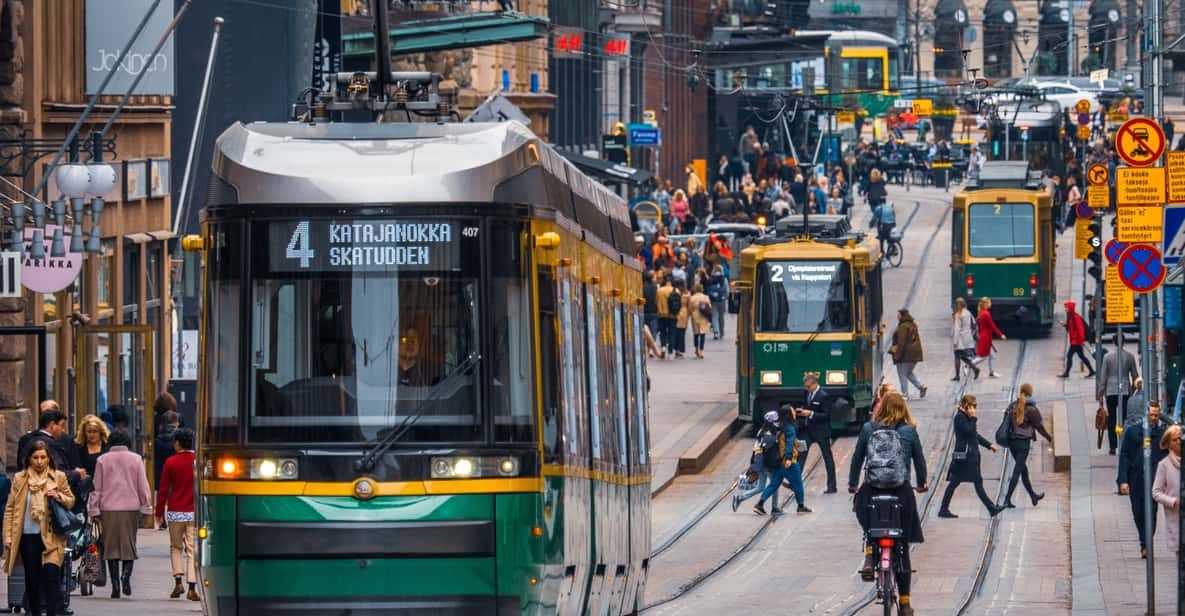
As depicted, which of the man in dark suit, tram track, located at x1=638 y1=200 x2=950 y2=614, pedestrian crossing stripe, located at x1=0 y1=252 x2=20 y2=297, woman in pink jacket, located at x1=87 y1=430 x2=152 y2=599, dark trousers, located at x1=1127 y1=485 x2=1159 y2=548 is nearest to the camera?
woman in pink jacket, located at x1=87 y1=430 x2=152 y2=599

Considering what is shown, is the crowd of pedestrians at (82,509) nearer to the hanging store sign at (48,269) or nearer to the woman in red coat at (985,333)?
the hanging store sign at (48,269)

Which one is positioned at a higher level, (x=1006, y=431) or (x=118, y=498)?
(x=118, y=498)

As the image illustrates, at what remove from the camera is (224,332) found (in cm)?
1251

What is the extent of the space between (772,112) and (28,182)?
33.6 meters

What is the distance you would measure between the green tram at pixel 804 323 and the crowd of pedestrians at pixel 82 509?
51.5 feet

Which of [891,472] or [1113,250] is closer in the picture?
[891,472]

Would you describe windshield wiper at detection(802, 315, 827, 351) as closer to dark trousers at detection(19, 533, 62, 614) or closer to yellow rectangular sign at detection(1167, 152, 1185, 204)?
yellow rectangular sign at detection(1167, 152, 1185, 204)

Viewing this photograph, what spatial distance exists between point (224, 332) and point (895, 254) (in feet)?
167

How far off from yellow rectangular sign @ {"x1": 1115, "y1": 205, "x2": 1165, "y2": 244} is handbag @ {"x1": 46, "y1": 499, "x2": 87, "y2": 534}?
27.9 ft

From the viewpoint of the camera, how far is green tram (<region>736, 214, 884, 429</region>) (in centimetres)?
3669

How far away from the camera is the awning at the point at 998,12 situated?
405 feet

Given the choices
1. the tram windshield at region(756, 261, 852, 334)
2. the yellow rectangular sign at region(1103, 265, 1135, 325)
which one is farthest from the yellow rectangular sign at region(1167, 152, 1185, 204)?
the tram windshield at region(756, 261, 852, 334)

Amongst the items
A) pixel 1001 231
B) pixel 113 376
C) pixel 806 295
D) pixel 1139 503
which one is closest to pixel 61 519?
pixel 1139 503

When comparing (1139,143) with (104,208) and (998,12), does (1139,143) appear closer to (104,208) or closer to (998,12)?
(104,208)
